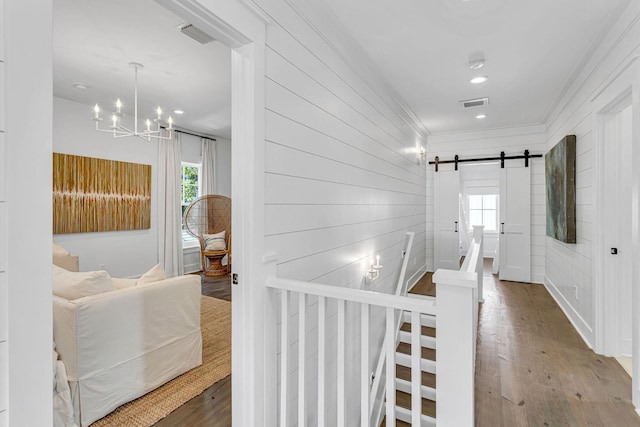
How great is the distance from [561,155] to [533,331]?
6.83 ft

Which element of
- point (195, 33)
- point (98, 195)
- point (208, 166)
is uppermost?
point (195, 33)

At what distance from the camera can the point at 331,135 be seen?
7.80ft

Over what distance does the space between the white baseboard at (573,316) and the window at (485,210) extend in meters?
3.60

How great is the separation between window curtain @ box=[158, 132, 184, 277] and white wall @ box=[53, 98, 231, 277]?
0.30 feet

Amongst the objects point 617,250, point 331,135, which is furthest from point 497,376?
point 331,135

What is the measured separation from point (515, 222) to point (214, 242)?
5270mm

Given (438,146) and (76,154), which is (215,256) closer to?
(76,154)

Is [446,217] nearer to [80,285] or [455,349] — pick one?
[455,349]

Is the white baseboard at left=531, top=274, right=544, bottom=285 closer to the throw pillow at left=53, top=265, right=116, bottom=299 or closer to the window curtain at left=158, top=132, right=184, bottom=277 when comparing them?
the throw pillow at left=53, top=265, right=116, bottom=299

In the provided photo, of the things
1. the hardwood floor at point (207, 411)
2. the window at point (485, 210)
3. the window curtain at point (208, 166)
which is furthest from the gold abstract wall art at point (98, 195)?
the window at point (485, 210)

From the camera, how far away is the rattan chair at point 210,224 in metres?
5.95

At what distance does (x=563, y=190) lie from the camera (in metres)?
3.78

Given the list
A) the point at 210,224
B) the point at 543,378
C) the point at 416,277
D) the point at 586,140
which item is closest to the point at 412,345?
the point at 543,378

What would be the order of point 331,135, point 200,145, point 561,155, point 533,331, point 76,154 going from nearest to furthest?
point 331,135
point 533,331
point 561,155
point 76,154
point 200,145
